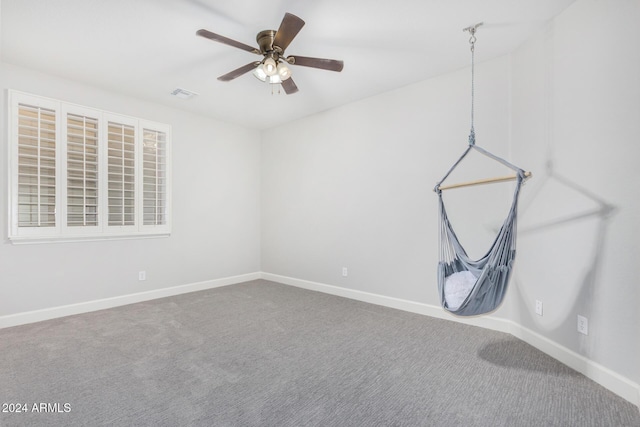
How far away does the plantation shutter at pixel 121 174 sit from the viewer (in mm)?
3668

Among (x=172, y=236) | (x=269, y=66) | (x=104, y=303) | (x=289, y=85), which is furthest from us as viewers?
(x=172, y=236)

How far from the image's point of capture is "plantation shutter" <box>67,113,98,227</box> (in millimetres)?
3355

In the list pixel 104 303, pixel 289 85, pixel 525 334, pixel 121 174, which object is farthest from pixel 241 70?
pixel 525 334

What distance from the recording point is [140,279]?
3906mm

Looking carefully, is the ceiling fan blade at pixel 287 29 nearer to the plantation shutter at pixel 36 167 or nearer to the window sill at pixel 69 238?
the plantation shutter at pixel 36 167

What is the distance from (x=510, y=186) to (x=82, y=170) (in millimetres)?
4554

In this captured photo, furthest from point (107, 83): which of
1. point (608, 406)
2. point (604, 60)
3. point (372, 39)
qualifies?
point (608, 406)

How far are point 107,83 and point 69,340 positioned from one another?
275cm

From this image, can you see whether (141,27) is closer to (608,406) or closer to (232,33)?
(232,33)

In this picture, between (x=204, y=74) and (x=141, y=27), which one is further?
(x=204, y=74)

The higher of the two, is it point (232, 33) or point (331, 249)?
point (232, 33)

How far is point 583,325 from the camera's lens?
2094 mm

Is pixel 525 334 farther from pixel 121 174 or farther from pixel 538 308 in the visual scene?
pixel 121 174

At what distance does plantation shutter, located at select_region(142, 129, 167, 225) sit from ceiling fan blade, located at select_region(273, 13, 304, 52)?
2655mm
